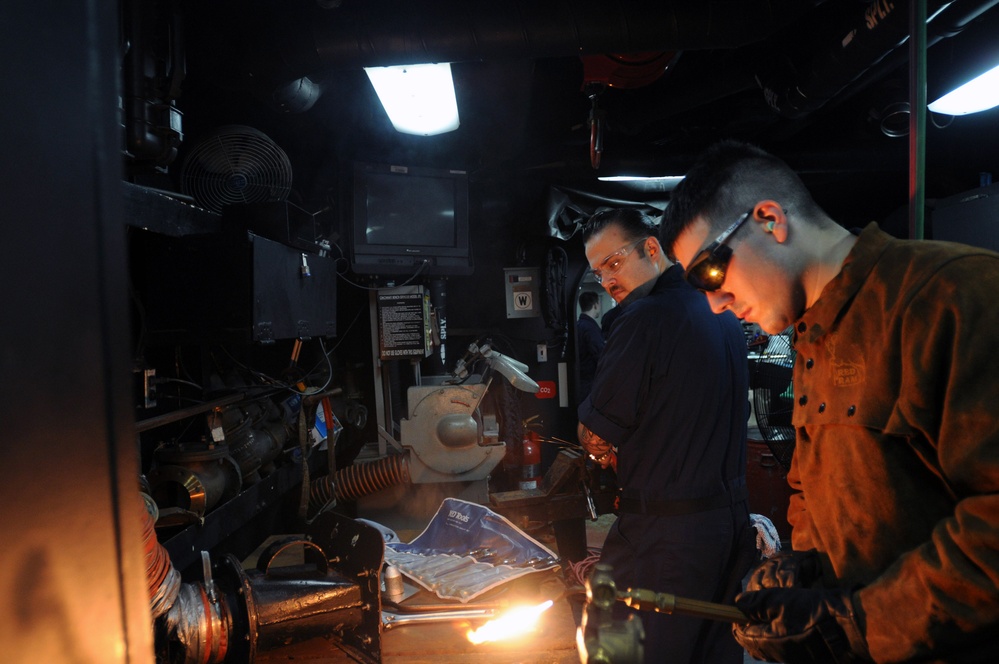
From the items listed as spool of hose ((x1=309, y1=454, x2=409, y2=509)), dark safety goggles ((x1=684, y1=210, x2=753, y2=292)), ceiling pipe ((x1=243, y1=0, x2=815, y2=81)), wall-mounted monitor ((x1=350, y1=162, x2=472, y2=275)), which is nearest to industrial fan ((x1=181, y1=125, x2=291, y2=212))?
ceiling pipe ((x1=243, y1=0, x2=815, y2=81))

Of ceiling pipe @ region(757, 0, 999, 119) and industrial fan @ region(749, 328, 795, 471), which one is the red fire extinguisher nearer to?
industrial fan @ region(749, 328, 795, 471)

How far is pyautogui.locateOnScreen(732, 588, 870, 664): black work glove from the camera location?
114cm

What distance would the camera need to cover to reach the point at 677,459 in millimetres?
2404

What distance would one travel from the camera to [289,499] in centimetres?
484

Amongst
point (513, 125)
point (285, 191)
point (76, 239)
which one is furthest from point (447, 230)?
→ point (76, 239)

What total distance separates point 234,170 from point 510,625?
339 cm

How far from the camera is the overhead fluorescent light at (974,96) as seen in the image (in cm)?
343

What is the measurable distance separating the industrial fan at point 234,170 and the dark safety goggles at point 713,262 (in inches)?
126

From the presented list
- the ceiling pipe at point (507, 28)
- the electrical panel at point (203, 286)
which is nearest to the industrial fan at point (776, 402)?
the ceiling pipe at point (507, 28)

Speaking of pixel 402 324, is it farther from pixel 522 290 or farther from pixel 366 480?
pixel 522 290

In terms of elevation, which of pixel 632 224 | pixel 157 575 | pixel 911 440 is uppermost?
pixel 632 224

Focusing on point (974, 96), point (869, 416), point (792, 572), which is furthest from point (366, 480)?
point (974, 96)

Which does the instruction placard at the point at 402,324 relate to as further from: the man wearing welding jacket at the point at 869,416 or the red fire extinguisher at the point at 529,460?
the man wearing welding jacket at the point at 869,416

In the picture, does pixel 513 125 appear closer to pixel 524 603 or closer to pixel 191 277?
pixel 191 277
